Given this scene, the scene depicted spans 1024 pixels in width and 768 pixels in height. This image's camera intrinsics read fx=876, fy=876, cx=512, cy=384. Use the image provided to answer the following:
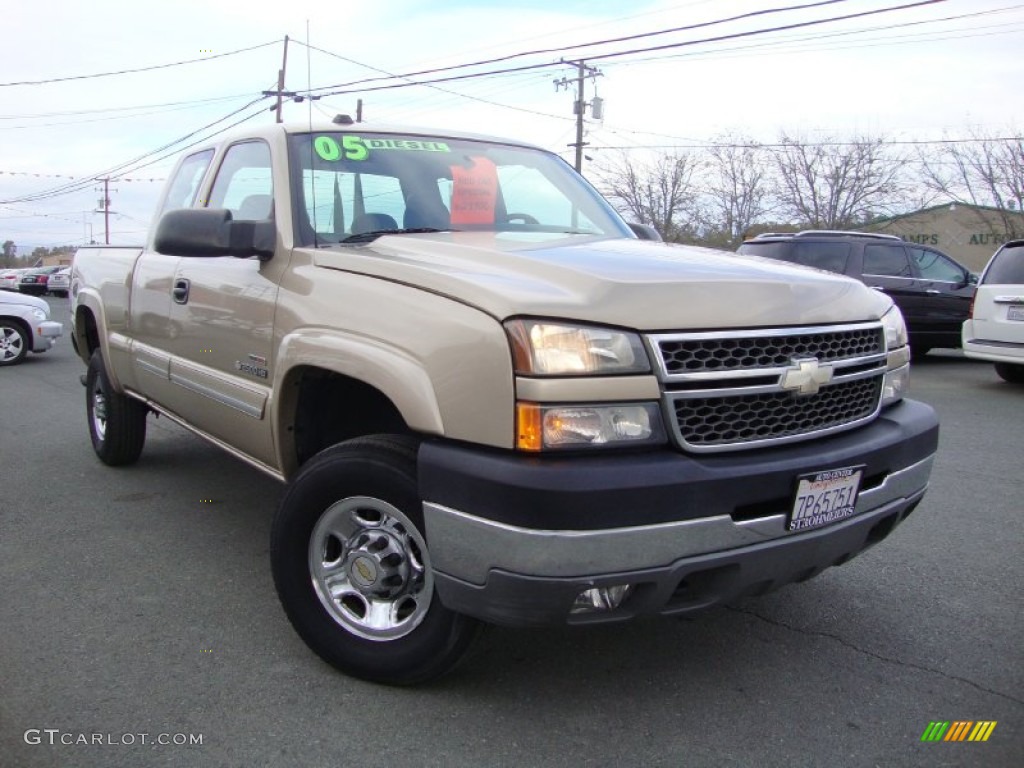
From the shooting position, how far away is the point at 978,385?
33.4 ft

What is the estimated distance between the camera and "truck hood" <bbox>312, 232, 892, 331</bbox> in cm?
240

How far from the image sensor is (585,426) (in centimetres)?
231

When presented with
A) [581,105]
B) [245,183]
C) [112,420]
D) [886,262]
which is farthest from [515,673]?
[581,105]

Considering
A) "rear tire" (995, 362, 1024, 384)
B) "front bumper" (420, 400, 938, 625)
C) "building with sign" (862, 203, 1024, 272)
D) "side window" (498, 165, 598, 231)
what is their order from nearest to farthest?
"front bumper" (420, 400, 938, 625), "side window" (498, 165, 598, 231), "rear tire" (995, 362, 1024, 384), "building with sign" (862, 203, 1024, 272)

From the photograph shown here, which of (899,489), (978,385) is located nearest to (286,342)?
(899,489)

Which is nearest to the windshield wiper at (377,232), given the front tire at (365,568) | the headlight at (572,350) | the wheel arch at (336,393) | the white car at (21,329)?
the wheel arch at (336,393)

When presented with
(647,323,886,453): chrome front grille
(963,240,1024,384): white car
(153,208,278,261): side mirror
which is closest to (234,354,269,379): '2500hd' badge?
(153,208,278,261): side mirror

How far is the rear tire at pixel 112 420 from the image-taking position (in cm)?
558

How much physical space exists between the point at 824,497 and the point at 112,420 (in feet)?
15.2

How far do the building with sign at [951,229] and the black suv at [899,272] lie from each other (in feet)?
103

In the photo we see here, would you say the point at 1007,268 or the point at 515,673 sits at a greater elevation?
the point at 1007,268

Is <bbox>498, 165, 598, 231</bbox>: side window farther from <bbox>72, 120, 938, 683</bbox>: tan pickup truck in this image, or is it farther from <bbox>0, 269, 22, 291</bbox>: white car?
<bbox>0, 269, 22, 291</bbox>: white car

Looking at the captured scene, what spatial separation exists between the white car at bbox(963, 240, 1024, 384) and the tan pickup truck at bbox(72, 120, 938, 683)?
7326mm

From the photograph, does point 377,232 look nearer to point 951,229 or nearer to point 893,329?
point 893,329
